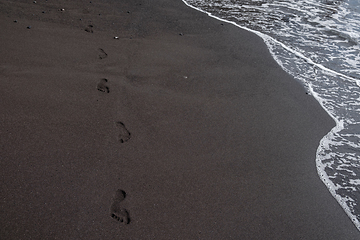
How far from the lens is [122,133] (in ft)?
8.28

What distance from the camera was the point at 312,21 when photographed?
5.82m

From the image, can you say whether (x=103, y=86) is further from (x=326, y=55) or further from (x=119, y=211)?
(x=326, y=55)

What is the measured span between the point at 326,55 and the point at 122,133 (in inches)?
144

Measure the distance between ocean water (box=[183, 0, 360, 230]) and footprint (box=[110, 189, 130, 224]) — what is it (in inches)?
65.6

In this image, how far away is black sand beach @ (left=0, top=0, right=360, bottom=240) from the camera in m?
1.89

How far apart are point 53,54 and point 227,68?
7.12 feet

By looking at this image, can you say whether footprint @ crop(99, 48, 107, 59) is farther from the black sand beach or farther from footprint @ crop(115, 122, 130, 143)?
footprint @ crop(115, 122, 130, 143)

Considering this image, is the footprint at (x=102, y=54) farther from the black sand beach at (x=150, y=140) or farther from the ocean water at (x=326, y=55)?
the ocean water at (x=326, y=55)

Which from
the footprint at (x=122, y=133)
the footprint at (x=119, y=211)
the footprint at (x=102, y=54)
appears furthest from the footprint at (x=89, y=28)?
the footprint at (x=119, y=211)

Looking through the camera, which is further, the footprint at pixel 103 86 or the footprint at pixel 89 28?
the footprint at pixel 89 28

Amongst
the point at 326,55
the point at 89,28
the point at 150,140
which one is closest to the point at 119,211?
the point at 150,140

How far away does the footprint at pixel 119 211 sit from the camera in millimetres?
1855

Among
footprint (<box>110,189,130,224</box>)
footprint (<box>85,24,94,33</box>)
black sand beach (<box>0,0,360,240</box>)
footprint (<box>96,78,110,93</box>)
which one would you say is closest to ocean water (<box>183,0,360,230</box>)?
black sand beach (<box>0,0,360,240</box>)

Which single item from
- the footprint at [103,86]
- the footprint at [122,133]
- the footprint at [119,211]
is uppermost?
the footprint at [103,86]
